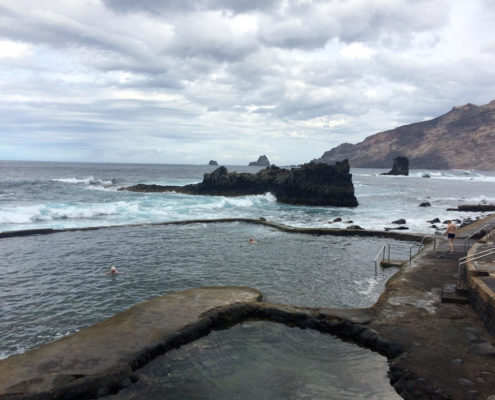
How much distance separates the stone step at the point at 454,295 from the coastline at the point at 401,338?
0.72 feet

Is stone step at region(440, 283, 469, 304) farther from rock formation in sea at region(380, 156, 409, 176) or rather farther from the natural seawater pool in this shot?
rock formation in sea at region(380, 156, 409, 176)

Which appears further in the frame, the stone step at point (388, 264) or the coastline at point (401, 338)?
the stone step at point (388, 264)

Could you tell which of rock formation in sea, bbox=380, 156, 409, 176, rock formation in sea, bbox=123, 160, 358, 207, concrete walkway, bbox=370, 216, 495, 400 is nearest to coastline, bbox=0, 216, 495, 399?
concrete walkway, bbox=370, 216, 495, 400

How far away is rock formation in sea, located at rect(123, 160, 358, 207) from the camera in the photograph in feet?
169

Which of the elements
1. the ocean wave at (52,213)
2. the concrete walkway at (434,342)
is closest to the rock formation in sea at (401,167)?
the ocean wave at (52,213)

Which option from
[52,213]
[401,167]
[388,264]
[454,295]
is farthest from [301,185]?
[401,167]

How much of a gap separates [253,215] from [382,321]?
1196 inches

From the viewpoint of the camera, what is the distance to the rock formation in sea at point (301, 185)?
51625 millimetres

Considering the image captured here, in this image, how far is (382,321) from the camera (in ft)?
34.7

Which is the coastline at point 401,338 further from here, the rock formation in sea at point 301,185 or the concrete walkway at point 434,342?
the rock formation in sea at point 301,185

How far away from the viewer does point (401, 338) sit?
31.1 ft

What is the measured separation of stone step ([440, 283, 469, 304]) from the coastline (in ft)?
0.72

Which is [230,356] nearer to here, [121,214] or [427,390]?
[427,390]

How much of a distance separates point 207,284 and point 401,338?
27.8 feet
